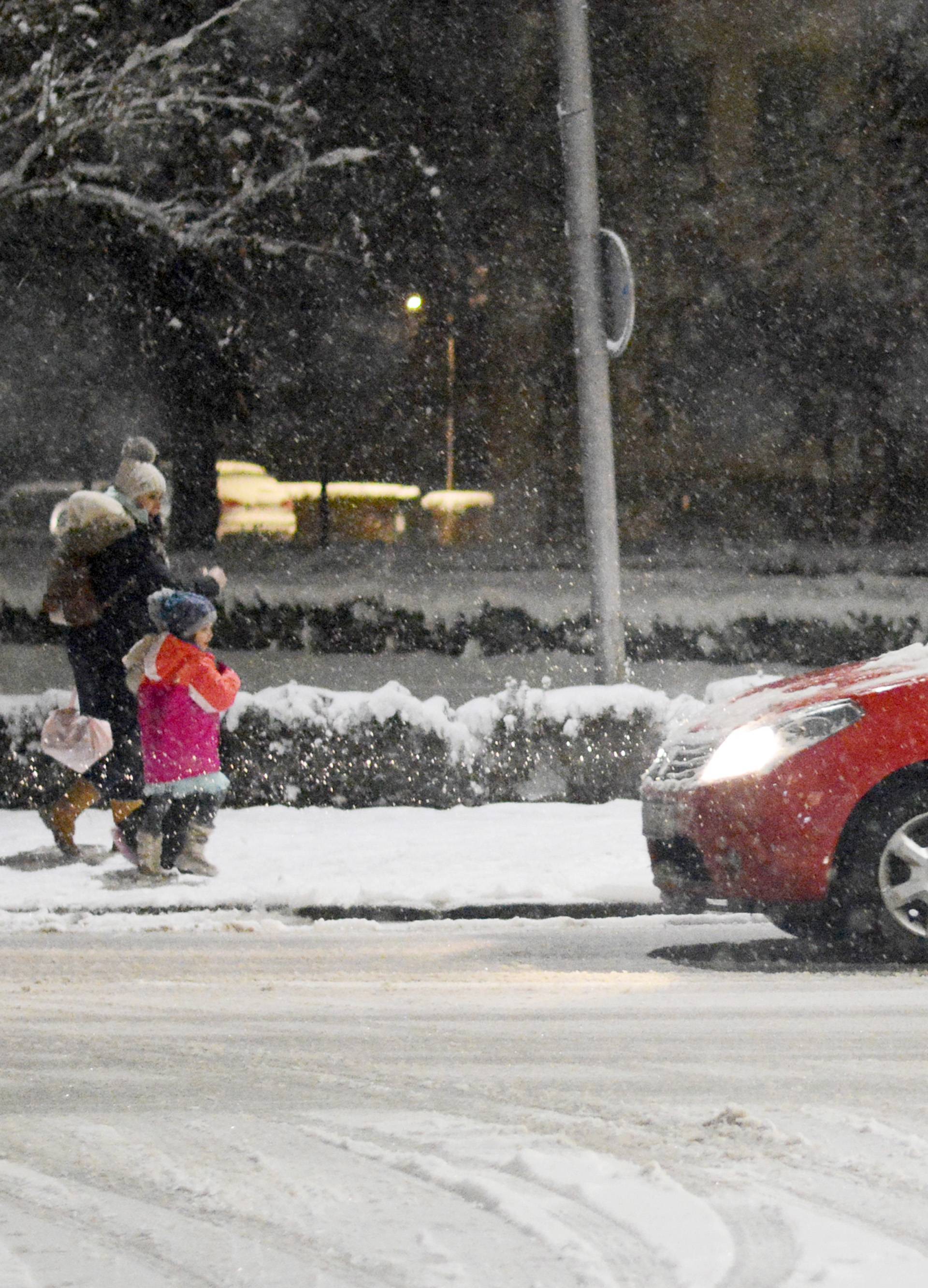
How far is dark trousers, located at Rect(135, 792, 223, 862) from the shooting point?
910 centimetres

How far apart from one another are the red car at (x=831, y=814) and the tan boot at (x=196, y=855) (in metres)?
2.70

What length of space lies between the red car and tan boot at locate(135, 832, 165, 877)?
2.82 metres

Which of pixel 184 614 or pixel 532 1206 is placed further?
pixel 184 614

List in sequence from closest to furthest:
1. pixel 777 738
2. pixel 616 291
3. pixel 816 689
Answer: pixel 777 738
pixel 816 689
pixel 616 291

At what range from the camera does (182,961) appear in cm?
737

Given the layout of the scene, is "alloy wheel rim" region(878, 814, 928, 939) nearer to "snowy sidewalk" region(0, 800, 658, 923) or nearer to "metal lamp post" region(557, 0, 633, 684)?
"snowy sidewalk" region(0, 800, 658, 923)

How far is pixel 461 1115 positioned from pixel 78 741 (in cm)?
468

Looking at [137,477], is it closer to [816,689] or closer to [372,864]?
[372,864]

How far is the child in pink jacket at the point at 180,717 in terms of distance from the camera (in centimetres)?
895

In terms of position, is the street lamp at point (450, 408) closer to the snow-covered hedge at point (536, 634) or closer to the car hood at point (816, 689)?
the snow-covered hedge at point (536, 634)

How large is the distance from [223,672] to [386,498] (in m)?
20.2

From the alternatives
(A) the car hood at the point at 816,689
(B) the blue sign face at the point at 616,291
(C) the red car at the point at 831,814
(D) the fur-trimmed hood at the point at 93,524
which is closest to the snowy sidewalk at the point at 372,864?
(A) the car hood at the point at 816,689

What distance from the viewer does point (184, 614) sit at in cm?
893

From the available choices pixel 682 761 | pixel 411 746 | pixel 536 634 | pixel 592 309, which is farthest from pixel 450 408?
pixel 682 761
